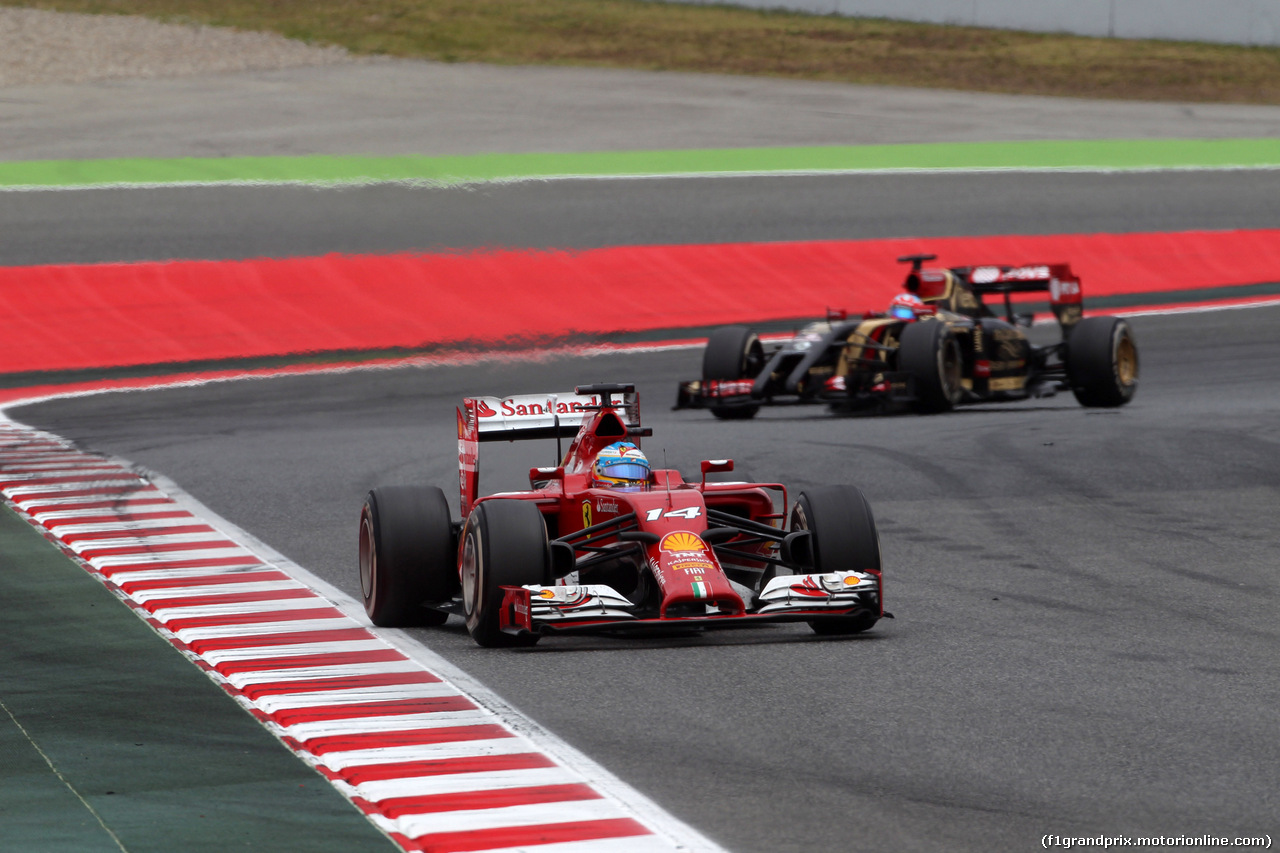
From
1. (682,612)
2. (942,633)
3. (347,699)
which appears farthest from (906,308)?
(347,699)

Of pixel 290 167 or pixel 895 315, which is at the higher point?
pixel 290 167

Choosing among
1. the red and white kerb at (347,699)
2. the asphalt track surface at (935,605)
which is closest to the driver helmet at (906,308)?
the asphalt track surface at (935,605)

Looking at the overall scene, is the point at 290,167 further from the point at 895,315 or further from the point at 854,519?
the point at 854,519

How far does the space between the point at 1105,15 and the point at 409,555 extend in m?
39.3

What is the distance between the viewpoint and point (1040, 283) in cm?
2059

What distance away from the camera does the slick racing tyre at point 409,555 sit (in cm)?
954

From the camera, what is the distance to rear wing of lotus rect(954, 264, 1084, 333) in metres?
20.4

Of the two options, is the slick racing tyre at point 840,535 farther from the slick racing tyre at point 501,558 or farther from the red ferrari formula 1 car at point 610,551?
the slick racing tyre at point 501,558

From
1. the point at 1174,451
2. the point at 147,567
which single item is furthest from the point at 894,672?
the point at 1174,451

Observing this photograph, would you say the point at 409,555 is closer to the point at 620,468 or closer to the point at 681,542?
the point at 620,468

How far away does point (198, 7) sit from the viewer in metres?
45.9

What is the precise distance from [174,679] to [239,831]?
2609mm

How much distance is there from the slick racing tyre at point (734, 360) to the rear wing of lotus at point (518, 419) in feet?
29.2

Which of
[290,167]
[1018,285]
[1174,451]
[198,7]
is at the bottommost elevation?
[1174,451]
